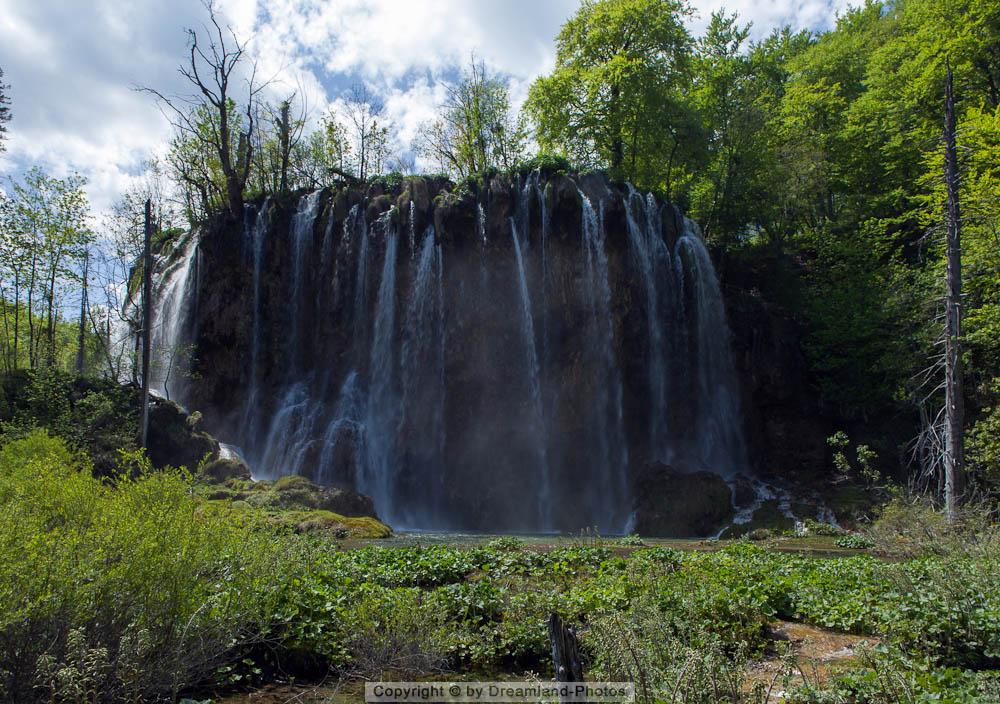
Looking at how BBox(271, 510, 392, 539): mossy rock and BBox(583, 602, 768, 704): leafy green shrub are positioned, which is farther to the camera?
BBox(271, 510, 392, 539): mossy rock

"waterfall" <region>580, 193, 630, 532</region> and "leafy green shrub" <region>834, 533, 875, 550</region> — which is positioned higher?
"waterfall" <region>580, 193, 630, 532</region>

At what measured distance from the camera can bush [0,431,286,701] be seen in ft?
12.5

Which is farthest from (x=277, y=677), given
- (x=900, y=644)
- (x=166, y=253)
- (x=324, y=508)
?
(x=166, y=253)

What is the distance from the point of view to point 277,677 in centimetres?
520

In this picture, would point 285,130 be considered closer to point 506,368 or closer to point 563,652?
point 506,368

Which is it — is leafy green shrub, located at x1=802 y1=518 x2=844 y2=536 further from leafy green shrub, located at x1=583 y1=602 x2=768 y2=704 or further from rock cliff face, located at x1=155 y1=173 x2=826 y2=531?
leafy green shrub, located at x1=583 y1=602 x2=768 y2=704

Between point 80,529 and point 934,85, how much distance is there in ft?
105

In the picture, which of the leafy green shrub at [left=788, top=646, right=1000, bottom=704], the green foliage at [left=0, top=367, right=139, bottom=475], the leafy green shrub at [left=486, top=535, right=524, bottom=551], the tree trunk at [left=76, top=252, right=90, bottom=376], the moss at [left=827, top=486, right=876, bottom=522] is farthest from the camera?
the tree trunk at [left=76, top=252, right=90, bottom=376]

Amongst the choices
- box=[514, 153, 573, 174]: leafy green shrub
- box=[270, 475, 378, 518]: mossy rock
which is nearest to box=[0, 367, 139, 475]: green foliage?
box=[270, 475, 378, 518]: mossy rock

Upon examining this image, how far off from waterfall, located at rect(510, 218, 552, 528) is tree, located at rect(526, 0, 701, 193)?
839 centimetres

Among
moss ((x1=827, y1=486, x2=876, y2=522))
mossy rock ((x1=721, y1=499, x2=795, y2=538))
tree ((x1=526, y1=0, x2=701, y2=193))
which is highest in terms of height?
tree ((x1=526, y1=0, x2=701, y2=193))

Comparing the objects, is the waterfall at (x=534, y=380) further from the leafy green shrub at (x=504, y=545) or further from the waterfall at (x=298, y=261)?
the leafy green shrub at (x=504, y=545)

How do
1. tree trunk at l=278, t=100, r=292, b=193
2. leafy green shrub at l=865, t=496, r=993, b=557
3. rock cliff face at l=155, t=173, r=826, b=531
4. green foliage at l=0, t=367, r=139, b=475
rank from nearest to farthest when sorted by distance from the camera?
leafy green shrub at l=865, t=496, r=993, b=557 < green foliage at l=0, t=367, r=139, b=475 < rock cliff face at l=155, t=173, r=826, b=531 < tree trunk at l=278, t=100, r=292, b=193

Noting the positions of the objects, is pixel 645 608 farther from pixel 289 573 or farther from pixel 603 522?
pixel 603 522
